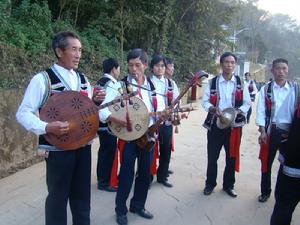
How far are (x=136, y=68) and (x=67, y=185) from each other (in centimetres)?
145

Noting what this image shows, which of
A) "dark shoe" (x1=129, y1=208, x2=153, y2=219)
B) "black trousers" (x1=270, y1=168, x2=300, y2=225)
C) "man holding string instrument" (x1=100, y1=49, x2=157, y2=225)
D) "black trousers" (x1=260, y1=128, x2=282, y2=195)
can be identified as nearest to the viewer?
"black trousers" (x1=270, y1=168, x2=300, y2=225)

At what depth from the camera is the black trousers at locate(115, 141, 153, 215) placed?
374 centimetres

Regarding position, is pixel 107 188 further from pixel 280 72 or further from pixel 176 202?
pixel 280 72

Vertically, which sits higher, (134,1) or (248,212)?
(134,1)

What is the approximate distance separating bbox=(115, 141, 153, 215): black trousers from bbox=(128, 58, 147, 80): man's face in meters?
0.73

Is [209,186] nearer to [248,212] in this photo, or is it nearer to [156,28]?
[248,212]

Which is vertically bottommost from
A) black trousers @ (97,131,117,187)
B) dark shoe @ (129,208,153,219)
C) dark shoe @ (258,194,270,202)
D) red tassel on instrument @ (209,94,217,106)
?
dark shoe @ (129,208,153,219)

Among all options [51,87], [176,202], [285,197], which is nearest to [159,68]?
[176,202]

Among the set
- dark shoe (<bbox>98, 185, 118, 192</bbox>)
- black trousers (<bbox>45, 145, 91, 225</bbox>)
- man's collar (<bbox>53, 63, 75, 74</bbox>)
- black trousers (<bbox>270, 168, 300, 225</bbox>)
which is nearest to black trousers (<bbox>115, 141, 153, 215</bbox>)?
black trousers (<bbox>45, 145, 91, 225</bbox>)

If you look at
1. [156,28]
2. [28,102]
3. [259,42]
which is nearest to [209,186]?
[28,102]

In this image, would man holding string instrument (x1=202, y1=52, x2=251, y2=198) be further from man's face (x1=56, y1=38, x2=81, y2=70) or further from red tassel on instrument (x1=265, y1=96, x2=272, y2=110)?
man's face (x1=56, y1=38, x2=81, y2=70)

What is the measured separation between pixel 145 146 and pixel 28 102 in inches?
54.4

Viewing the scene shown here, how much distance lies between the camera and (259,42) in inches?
2239

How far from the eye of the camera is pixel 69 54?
9.75 ft
